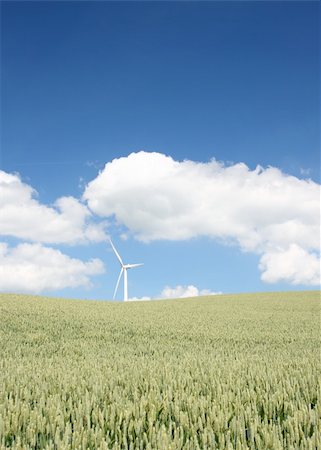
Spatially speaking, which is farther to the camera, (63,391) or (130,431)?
(63,391)

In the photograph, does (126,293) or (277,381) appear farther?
(126,293)

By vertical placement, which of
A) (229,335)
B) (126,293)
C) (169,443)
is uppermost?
(126,293)

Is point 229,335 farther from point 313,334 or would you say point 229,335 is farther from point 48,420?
point 48,420

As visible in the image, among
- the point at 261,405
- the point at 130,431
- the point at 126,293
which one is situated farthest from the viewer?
the point at 126,293

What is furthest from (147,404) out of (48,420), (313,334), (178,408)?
(313,334)

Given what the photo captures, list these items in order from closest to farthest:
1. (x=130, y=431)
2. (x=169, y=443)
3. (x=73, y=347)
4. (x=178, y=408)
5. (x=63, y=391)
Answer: (x=169, y=443), (x=130, y=431), (x=178, y=408), (x=63, y=391), (x=73, y=347)

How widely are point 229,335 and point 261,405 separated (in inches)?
575

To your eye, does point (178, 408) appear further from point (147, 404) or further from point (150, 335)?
point (150, 335)

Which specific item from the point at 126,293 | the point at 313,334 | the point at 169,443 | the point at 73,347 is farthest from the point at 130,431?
the point at 126,293

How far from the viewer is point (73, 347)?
15.0 m

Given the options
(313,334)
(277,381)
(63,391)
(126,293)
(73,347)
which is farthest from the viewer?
(126,293)

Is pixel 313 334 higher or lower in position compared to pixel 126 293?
lower

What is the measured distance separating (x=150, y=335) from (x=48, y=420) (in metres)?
15.3

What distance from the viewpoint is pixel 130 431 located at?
184 inches
